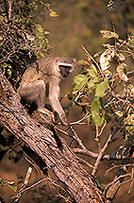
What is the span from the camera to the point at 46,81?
5.28 meters

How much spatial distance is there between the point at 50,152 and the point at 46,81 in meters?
1.80

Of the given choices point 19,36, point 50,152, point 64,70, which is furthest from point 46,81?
point 50,152

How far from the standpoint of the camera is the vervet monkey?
4851 mm

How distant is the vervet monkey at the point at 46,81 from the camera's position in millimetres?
4851

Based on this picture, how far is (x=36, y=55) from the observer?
4.51 meters

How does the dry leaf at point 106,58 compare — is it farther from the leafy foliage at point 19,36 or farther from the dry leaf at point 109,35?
the leafy foliage at point 19,36

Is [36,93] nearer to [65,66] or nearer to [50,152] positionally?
[65,66]

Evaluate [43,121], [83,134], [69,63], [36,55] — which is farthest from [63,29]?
[43,121]

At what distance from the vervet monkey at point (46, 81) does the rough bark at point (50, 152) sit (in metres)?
0.89

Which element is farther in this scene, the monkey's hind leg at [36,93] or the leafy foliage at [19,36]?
the monkey's hind leg at [36,93]

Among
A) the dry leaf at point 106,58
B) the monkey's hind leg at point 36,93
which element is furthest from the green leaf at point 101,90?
the monkey's hind leg at point 36,93

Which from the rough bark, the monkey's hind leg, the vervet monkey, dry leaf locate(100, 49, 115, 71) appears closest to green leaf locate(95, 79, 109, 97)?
dry leaf locate(100, 49, 115, 71)

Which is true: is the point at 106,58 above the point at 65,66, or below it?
above

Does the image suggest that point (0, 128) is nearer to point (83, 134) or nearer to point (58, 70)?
point (58, 70)
